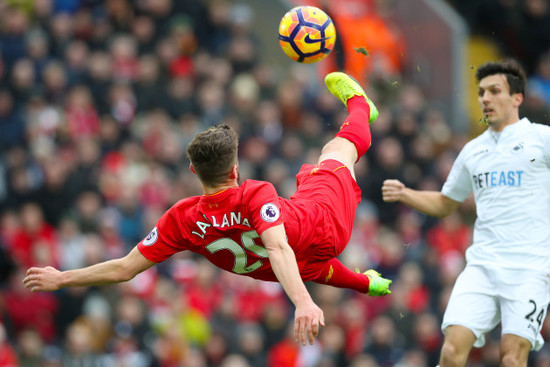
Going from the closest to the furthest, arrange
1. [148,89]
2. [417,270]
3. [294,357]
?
[294,357] → [417,270] → [148,89]

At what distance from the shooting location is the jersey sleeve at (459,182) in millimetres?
7945

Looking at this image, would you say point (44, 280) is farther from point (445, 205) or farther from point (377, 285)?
point (445, 205)

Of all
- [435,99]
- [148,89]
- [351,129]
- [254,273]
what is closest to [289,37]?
[351,129]

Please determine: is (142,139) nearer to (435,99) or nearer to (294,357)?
(294,357)

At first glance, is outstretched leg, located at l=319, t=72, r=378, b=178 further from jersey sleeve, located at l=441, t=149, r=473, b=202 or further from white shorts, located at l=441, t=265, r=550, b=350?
white shorts, located at l=441, t=265, r=550, b=350

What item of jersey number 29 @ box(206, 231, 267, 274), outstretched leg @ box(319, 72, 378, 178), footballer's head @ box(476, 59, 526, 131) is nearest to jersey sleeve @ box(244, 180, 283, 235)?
jersey number 29 @ box(206, 231, 267, 274)

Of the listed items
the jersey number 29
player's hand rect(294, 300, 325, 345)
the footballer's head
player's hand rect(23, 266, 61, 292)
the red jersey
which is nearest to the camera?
player's hand rect(294, 300, 325, 345)

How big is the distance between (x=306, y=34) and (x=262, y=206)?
2.03 m

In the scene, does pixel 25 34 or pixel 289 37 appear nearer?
pixel 289 37

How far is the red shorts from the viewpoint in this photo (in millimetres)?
7344

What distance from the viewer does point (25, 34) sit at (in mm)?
14289

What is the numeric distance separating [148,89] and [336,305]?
4.32 metres

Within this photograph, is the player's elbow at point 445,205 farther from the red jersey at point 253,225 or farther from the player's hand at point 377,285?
the red jersey at point 253,225

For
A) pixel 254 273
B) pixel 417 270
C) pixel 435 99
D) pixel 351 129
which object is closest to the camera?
pixel 254 273
